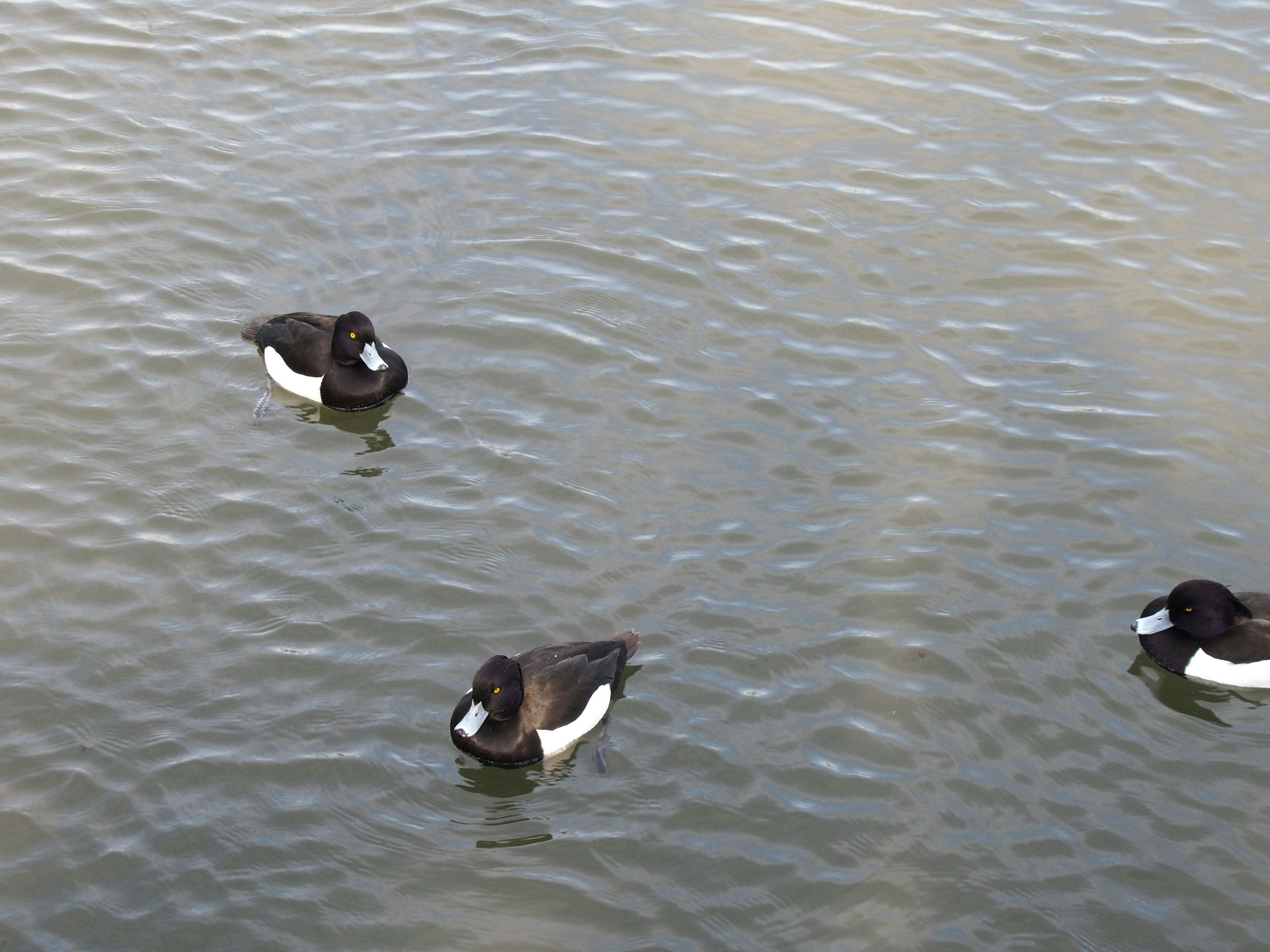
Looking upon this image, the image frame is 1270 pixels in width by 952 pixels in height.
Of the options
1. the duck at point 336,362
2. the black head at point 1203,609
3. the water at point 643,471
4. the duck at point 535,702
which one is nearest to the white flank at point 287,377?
the duck at point 336,362

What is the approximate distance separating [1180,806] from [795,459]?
3.58 meters

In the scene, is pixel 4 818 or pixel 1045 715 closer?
pixel 4 818

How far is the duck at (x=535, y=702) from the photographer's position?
24.3 feet

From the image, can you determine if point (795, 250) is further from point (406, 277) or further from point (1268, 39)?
point (1268, 39)

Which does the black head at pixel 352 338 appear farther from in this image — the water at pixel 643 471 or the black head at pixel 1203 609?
the black head at pixel 1203 609

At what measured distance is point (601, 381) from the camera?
10.2 meters

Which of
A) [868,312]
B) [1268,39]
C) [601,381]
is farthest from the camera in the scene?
[1268,39]

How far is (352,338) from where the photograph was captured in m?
9.83

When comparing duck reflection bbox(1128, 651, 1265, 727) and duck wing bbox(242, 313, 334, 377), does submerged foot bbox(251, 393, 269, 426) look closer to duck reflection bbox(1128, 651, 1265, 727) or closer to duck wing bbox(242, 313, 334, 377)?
duck wing bbox(242, 313, 334, 377)

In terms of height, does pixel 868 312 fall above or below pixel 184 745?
above

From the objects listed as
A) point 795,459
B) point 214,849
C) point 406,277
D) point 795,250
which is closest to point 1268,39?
point 795,250

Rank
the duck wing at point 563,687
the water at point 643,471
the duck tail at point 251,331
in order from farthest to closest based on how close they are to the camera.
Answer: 1. the duck tail at point 251,331
2. the duck wing at point 563,687
3. the water at point 643,471

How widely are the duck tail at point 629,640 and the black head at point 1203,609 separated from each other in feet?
11.4

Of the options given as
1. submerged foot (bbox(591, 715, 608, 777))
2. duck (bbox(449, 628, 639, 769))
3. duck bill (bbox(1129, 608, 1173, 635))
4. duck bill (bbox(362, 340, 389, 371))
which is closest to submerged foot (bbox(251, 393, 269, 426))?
duck bill (bbox(362, 340, 389, 371))
